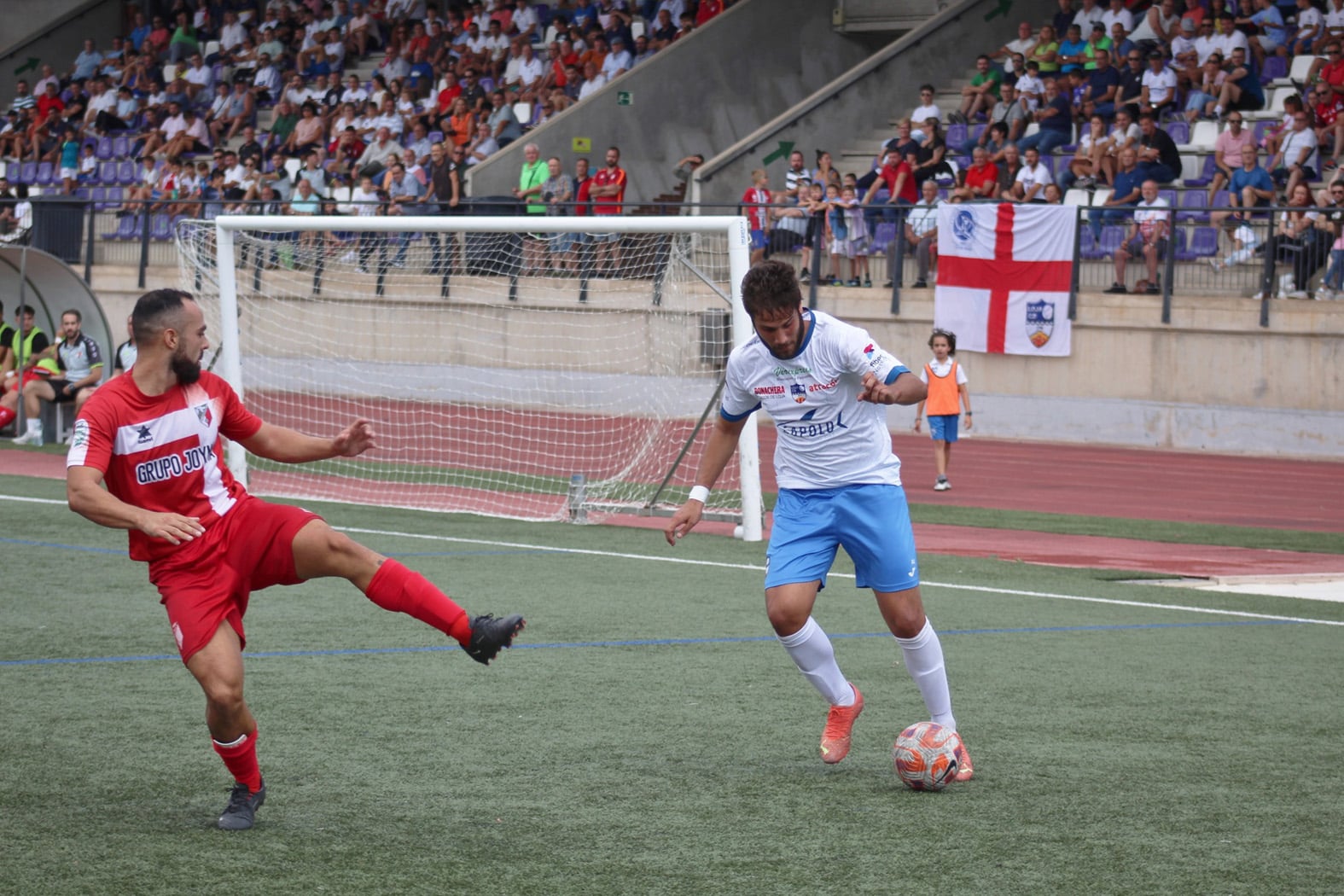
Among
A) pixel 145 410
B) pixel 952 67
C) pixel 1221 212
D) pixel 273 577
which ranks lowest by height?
pixel 273 577

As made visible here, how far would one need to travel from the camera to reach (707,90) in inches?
1164

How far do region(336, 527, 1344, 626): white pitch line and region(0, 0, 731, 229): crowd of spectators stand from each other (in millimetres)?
11489

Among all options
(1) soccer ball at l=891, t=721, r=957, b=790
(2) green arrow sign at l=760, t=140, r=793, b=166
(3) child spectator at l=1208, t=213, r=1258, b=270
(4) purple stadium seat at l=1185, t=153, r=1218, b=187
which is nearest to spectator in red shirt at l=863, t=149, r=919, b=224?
(4) purple stadium seat at l=1185, t=153, r=1218, b=187

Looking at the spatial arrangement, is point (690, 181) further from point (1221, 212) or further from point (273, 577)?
point (273, 577)

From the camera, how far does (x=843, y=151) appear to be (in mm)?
27281

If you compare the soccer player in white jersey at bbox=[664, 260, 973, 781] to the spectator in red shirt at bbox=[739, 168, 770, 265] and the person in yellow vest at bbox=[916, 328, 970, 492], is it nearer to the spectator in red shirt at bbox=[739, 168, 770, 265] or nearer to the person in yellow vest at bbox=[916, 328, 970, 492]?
the person in yellow vest at bbox=[916, 328, 970, 492]

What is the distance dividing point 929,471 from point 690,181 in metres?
9.55

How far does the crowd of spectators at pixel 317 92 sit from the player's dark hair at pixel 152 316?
730 inches

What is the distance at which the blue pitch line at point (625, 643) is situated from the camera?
7.84 meters

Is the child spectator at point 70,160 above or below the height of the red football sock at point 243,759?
above

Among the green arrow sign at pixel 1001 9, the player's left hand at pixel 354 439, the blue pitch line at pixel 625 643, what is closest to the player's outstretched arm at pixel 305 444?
the player's left hand at pixel 354 439

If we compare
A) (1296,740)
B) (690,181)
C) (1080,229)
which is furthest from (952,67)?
(1296,740)

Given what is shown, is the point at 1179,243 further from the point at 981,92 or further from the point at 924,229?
the point at 981,92

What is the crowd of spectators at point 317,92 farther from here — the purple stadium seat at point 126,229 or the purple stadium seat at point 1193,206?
the purple stadium seat at point 1193,206
